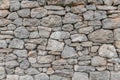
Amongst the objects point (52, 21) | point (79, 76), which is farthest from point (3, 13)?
point (79, 76)

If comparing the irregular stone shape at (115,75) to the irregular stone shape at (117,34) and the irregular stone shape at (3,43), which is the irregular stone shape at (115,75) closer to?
the irregular stone shape at (117,34)

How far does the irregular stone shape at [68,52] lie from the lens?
12.4ft

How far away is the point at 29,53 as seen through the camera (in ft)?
12.6

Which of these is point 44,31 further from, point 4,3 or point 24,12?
point 4,3

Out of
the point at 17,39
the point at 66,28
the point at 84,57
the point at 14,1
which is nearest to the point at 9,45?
the point at 17,39

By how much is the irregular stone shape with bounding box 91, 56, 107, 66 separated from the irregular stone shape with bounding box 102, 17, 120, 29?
499 millimetres

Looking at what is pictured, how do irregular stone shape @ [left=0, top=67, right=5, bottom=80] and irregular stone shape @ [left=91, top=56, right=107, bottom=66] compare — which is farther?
irregular stone shape @ [left=0, top=67, right=5, bottom=80]

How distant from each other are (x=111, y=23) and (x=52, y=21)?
924 millimetres

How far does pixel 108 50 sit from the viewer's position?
373 cm

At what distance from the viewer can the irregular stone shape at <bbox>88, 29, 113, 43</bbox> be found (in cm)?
370

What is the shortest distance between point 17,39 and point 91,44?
1.19m

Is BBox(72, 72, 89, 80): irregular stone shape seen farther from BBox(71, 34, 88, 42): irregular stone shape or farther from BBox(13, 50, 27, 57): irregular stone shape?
BBox(13, 50, 27, 57): irregular stone shape

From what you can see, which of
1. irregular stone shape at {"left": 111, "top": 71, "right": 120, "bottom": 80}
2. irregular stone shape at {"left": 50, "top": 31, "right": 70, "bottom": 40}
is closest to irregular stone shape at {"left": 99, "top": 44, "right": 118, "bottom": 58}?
irregular stone shape at {"left": 111, "top": 71, "right": 120, "bottom": 80}

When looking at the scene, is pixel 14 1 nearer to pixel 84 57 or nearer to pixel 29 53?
pixel 29 53
